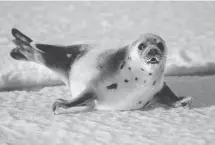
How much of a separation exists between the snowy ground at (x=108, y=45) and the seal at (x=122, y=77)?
8 centimetres

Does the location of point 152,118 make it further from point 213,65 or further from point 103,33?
point 103,33

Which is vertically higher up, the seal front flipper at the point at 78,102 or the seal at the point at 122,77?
the seal at the point at 122,77

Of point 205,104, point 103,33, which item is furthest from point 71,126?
point 103,33

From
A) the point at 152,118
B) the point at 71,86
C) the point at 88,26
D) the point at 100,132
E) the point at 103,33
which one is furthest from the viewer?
the point at 88,26

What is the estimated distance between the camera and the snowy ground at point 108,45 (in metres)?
2.02

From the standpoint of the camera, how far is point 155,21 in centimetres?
505

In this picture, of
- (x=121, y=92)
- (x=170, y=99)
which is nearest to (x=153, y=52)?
(x=121, y=92)

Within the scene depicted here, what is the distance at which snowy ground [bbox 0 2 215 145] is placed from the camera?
6.63 ft

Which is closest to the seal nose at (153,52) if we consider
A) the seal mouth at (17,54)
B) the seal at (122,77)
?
the seal at (122,77)

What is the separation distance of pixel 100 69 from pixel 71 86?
272 mm

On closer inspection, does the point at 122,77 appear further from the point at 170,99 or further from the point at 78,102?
the point at 170,99

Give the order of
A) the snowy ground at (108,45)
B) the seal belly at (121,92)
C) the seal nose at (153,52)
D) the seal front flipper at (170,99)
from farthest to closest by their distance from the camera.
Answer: the seal front flipper at (170,99), the seal belly at (121,92), the seal nose at (153,52), the snowy ground at (108,45)

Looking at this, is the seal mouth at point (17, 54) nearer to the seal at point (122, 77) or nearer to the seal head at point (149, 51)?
the seal at point (122, 77)

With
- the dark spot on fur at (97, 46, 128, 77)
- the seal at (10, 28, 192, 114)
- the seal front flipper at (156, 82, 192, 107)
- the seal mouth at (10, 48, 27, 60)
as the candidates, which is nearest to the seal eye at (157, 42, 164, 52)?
the seal at (10, 28, 192, 114)
